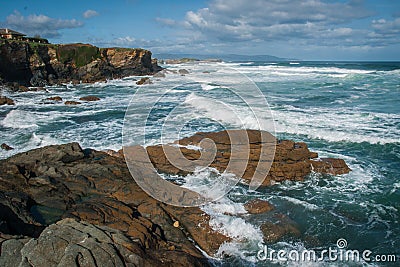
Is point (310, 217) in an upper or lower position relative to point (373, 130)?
lower

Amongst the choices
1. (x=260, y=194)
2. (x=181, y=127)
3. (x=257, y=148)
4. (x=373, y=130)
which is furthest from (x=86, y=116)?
(x=373, y=130)

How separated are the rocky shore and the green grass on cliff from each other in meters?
34.8

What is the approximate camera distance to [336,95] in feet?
94.7

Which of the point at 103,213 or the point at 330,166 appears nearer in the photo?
the point at 103,213

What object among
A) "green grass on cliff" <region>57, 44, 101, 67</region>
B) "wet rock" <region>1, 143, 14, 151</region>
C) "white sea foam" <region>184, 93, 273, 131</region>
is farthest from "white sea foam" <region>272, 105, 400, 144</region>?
"green grass on cliff" <region>57, 44, 101, 67</region>

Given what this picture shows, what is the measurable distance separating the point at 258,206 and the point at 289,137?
730 centimetres

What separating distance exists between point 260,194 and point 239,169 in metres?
1.65

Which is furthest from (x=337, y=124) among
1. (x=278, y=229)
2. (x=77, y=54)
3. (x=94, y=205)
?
(x=77, y=54)

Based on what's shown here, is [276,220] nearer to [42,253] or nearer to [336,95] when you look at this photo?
[42,253]

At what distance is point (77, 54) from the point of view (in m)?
42.2

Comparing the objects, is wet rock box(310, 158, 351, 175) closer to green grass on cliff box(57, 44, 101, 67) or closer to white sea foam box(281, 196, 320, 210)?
white sea foam box(281, 196, 320, 210)

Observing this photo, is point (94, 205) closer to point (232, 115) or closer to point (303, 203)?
point (303, 203)

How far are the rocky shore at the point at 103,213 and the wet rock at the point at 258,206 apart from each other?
0.03 m

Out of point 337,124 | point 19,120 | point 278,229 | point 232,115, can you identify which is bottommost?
point 278,229
